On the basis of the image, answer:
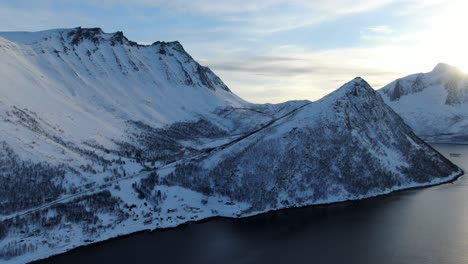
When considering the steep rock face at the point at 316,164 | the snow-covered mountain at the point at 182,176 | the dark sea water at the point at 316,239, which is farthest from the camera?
the steep rock face at the point at 316,164

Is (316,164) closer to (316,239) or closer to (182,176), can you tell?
(182,176)

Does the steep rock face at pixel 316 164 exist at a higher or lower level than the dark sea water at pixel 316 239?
higher

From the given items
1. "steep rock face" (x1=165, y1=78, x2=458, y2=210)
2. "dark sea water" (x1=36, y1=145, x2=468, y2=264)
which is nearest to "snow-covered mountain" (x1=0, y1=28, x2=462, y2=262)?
"steep rock face" (x1=165, y1=78, x2=458, y2=210)

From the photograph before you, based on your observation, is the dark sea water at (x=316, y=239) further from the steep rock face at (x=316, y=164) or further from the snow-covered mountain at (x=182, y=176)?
the steep rock face at (x=316, y=164)

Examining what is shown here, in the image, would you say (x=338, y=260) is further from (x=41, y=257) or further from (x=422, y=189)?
(x=422, y=189)

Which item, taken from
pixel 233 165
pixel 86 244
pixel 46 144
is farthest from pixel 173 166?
pixel 86 244

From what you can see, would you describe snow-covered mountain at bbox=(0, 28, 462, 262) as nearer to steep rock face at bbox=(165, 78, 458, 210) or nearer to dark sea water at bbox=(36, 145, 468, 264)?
steep rock face at bbox=(165, 78, 458, 210)

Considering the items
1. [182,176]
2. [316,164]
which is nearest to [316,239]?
[316,164]

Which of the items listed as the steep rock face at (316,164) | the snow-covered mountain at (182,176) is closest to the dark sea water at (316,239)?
the snow-covered mountain at (182,176)
